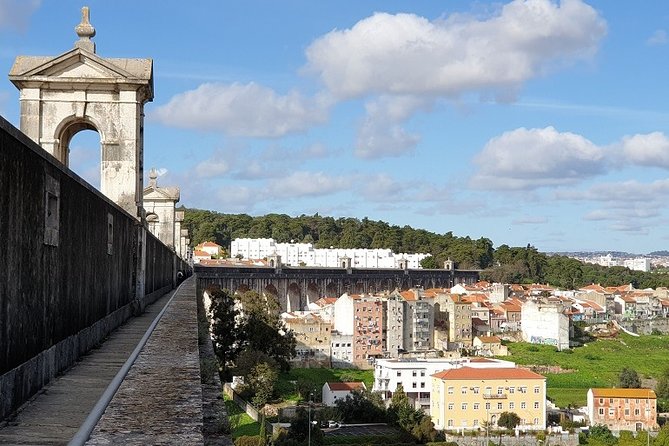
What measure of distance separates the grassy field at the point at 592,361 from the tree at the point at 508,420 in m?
6.31

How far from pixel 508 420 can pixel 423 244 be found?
10299 cm

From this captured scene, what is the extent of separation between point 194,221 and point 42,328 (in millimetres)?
133090

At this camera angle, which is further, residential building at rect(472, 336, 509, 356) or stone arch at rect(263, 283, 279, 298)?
stone arch at rect(263, 283, 279, 298)

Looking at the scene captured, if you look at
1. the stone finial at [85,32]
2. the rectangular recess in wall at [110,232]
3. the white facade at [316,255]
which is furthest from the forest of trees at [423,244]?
the rectangular recess in wall at [110,232]

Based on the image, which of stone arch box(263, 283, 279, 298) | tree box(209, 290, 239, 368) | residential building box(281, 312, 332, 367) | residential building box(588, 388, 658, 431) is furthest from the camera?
stone arch box(263, 283, 279, 298)

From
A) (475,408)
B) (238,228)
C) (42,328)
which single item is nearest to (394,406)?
(475,408)

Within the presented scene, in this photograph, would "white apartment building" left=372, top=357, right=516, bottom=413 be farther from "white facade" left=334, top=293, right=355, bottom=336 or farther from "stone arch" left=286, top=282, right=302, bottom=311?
"stone arch" left=286, top=282, right=302, bottom=311

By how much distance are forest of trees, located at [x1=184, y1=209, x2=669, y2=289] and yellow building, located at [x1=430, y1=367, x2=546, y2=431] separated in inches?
3172

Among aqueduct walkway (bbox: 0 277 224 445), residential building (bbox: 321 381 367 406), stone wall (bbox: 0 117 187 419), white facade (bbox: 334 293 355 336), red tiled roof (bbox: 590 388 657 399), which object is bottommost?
red tiled roof (bbox: 590 388 657 399)

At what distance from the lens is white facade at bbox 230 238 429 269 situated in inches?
5197

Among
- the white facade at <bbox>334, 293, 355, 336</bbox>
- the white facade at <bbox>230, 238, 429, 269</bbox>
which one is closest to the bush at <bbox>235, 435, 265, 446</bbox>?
the white facade at <bbox>334, 293, 355, 336</bbox>

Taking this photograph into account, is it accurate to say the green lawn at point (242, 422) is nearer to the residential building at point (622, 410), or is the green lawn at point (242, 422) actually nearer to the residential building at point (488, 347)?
the residential building at point (622, 410)

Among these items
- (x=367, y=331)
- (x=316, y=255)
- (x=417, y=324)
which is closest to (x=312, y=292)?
(x=417, y=324)

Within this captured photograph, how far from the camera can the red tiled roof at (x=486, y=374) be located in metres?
46.0
